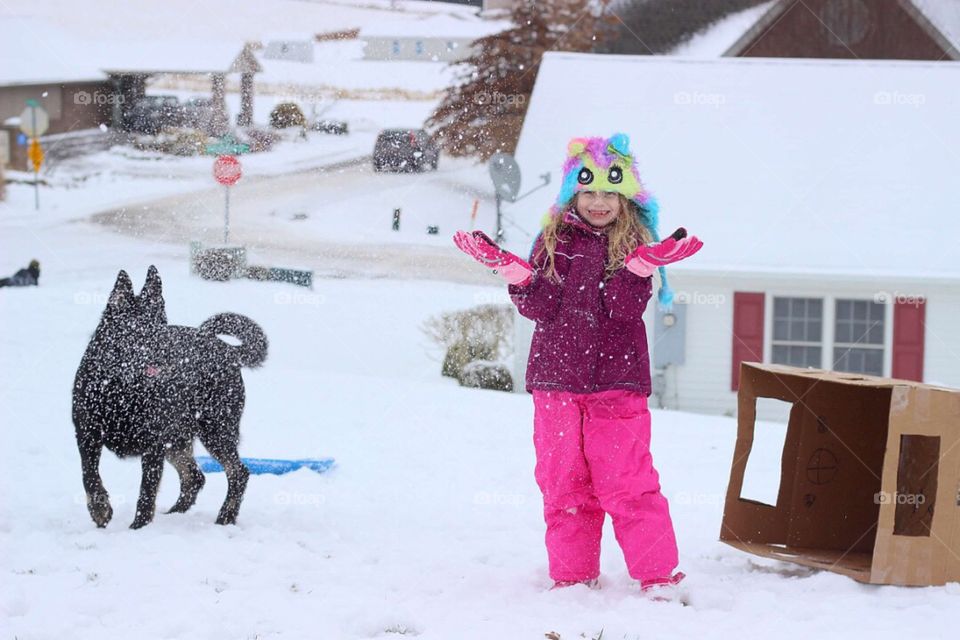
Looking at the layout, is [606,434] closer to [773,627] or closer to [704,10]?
[773,627]

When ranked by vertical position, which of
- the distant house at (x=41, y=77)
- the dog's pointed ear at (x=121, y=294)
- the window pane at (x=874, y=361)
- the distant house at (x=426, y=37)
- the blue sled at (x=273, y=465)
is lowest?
the blue sled at (x=273, y=465)

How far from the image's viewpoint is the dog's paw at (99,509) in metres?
4.77

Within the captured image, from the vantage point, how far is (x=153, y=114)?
605 inches

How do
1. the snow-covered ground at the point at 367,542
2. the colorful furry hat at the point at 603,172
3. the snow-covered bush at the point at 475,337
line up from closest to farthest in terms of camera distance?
the snow-covered ground at the point at 367,542 < the colorful furry hat at the point at 603,172 < the snow-covered bush at the point at 475,337

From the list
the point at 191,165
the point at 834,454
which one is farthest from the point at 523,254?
the point at 834,454

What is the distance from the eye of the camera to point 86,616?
3.54 meters

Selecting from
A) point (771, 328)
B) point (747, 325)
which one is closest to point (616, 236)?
point (747, 325)

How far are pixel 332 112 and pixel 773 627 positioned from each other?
1346 centimetres

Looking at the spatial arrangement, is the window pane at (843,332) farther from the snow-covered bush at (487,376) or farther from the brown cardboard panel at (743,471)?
the brown cardboard panel at (743,471)

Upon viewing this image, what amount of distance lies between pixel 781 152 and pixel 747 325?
2.23m

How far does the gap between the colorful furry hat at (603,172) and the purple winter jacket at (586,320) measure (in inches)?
5.7

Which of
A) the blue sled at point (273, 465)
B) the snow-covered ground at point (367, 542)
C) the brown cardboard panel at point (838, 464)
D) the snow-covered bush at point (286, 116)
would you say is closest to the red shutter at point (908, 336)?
the snow-covered ground at point (367, 542)

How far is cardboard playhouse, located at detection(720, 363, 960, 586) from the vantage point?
3.89m

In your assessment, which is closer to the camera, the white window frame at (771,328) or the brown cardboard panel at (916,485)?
the brown cardboard panel at (916,485)
